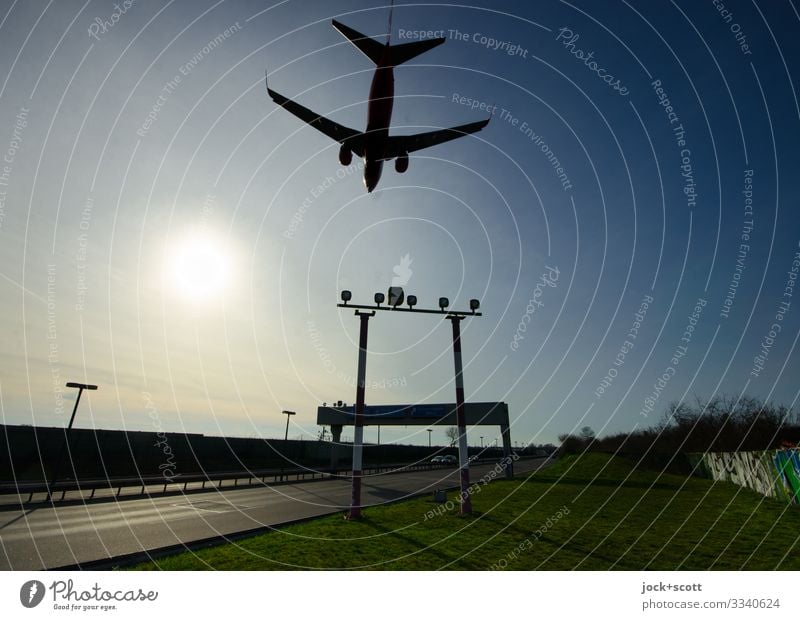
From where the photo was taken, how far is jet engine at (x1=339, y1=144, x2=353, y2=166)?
670 inches

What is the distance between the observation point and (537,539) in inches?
475

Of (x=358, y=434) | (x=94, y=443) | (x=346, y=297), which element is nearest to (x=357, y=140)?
(x=346, y=297)

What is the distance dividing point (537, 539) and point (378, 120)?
15322mm

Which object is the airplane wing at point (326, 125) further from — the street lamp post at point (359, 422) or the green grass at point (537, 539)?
the green grass at point (537, 539)

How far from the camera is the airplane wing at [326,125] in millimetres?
13451

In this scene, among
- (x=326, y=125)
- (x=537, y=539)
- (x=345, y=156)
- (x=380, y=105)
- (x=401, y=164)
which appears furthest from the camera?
(x=401, y=164)

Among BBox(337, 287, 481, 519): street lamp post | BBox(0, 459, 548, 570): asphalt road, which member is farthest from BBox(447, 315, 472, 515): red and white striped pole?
BBox(0, 459, 548, 570): asphalt road

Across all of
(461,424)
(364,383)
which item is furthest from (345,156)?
(461,424)

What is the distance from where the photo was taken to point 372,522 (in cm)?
1495

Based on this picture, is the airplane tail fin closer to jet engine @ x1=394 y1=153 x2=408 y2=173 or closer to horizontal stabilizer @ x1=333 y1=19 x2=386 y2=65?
horizontal stabilizer @ x1=333 y1=19 x2=386 y2=65

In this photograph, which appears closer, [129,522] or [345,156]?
[129,522]

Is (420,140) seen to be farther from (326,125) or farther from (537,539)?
(537,539)

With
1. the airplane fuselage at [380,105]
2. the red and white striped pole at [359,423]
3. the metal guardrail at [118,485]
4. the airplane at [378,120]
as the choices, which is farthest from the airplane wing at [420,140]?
the metal guardrail at [118,485]
